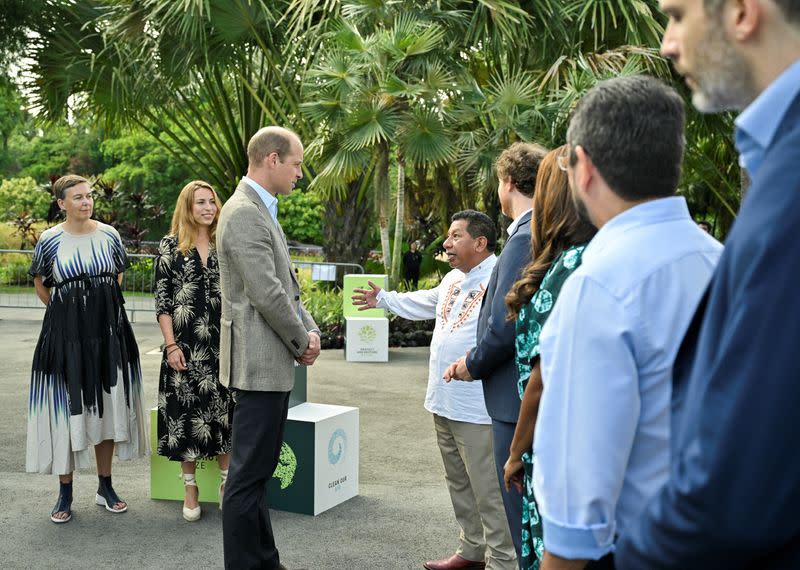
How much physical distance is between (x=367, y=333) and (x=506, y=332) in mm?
7912

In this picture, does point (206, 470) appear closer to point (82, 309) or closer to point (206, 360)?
point (206, 360)

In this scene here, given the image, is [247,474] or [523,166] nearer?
[523,166]

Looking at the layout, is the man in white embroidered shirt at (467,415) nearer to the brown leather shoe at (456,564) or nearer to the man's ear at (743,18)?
the brown leather shoe at (456,564)

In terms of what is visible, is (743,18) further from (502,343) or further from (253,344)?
(253,344)

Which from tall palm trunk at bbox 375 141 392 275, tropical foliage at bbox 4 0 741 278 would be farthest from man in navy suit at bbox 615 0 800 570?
tall palm trunk at bbox 375 141 392 275

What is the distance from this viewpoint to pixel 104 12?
1471 centimetres

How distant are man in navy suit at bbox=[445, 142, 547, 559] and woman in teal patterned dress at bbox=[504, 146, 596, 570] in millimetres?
406

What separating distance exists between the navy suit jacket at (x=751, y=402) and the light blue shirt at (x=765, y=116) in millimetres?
18

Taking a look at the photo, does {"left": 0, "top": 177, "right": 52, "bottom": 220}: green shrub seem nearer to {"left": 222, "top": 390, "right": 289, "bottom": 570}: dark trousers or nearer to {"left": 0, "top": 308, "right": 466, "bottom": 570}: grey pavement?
{"left": 0, "top": 308, "right": 466, "bottom": 570}: grey pavement

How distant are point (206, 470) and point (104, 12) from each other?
477 inches

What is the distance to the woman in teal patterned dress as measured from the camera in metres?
2.24

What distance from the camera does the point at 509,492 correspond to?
2.82 m

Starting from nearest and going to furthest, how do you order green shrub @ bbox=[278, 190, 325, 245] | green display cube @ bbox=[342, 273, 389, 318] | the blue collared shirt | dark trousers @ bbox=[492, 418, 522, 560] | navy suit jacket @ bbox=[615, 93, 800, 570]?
navy suit jacket @ bbox=[615, 93, 800, 570] < dark trousers @ bbox=[492, 418, 522, 560] < the blue collared shirt < green display cube @ bbox=[342, 273, 389, 318] < green shrub @ bbox=[278, 190, 325, 245]

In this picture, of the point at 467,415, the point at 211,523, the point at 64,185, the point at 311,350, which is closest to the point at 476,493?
the point at 467,415
